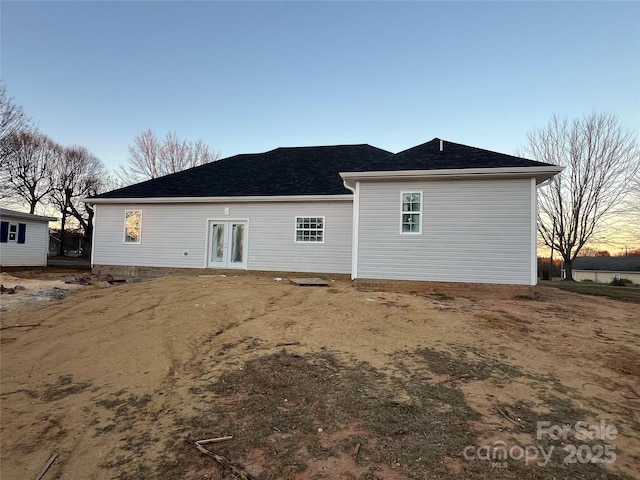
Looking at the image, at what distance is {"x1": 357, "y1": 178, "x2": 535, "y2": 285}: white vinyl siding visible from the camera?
28.5 feet

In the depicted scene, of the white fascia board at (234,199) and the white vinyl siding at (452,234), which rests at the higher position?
the white fascia board at (234,199)

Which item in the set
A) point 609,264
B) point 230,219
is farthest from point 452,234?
point 609,264

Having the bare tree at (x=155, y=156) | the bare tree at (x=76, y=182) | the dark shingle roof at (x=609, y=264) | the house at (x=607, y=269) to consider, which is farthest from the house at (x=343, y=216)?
the house at (x=607, y=269)

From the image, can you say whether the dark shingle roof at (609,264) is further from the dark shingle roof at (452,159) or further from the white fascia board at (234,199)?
the white fascia board at (234,199)

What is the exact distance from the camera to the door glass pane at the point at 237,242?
13.0m

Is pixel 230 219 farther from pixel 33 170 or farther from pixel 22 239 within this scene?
pixel 33 170

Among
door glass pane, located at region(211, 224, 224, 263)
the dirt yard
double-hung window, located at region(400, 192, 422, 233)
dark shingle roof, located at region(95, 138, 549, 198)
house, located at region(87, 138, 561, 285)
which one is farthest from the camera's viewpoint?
door glass pane, located at region(211, 224, 224, 263)

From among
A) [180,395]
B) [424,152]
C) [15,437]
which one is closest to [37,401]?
[15,437]

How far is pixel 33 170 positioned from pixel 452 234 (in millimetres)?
39810

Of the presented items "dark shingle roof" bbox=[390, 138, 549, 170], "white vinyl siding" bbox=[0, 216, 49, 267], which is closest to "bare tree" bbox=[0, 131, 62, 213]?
"white vinyl siding" bbox=[0, 216, 49, 267]

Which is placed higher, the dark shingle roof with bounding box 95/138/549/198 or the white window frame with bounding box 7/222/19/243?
the dark shingle roof with bounding box 95/138/549/198

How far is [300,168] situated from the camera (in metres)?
15.1

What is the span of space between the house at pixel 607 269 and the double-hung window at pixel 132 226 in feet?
158

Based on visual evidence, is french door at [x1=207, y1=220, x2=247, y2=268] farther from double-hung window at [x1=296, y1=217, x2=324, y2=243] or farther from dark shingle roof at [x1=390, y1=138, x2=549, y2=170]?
dark shingle roof at [x1=390, y1=138, x2=549, y2=170]
